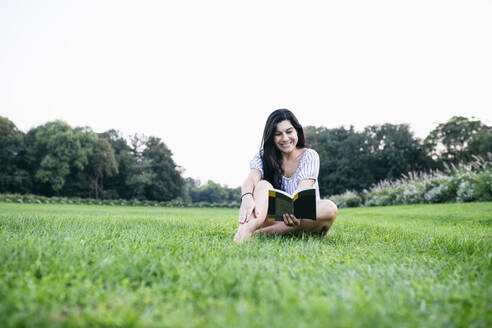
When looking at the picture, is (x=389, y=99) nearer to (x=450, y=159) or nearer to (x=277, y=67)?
(x=277, y=67)

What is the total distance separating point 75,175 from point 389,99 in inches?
1508

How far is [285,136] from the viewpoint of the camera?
3271 mm

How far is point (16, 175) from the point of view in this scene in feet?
103

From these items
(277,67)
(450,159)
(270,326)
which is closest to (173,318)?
(270,326)

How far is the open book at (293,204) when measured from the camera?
8.61 feet

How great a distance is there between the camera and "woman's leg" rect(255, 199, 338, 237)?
289 centimetres

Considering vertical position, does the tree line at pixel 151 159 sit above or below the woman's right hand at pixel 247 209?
above

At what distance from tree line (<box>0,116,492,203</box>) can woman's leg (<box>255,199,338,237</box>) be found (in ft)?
112

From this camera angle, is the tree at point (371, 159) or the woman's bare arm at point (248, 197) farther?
the tree at point (371, 159)

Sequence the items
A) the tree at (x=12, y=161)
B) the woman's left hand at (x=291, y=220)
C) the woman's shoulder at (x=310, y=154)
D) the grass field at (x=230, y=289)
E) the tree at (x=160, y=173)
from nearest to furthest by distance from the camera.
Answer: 1. the grass field at (x=230, y=289)
2. the woman's left hand at (x=291, y=220)
3. the woman's shoulder at (x=310, y=154)
4. the tree at (x=12, y=161)
5. the tree at (x=160, y=173)

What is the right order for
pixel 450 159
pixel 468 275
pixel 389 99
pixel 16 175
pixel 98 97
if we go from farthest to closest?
pixel 450 159
pixel 16 175
pixel 98 97
pixel 389 99
pixel 468 275

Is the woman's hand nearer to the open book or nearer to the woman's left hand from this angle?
the open book

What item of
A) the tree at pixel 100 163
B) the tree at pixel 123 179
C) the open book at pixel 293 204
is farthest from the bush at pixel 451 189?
the tree at pixel 123 179

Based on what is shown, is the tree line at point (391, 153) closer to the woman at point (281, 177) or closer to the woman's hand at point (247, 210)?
the woman at point (281, 177)
